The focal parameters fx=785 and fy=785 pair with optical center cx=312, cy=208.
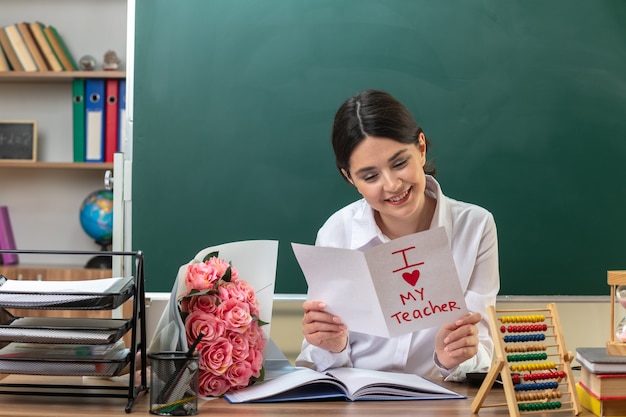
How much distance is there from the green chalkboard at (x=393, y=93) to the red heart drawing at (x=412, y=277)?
51.1 inches

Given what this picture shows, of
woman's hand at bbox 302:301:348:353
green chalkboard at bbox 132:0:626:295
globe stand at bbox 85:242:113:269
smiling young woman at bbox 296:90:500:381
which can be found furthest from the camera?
globe stand at bbox 85:242:113:269

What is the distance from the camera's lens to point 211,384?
152cm

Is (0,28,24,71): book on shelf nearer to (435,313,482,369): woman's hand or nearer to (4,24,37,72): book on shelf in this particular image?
(4,24,37,72): book on shelf

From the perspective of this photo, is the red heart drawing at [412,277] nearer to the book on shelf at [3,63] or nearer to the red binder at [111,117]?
the red binder at [111,117]

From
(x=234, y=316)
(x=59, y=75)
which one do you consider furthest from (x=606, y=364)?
(x=59, y=75)

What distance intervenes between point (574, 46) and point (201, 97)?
131cm

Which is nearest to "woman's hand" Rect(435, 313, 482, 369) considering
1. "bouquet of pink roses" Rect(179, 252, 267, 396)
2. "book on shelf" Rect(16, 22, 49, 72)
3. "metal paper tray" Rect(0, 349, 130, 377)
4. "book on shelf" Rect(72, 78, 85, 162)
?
"bouquet of pink roses" Rect(179, 252, 267, 396)

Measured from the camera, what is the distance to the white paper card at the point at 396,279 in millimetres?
1429

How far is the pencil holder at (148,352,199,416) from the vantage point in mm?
1394

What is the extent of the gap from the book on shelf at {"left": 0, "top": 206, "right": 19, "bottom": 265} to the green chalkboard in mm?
1361

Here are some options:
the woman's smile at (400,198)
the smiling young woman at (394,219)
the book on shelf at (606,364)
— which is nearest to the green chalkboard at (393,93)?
the smiling young woman at (394,219)

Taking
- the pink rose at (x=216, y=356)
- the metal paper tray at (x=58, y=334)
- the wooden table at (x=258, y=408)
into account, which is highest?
the metal paper tray at (x=58, y=334)

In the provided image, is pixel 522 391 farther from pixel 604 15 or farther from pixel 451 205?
pixel 604 15

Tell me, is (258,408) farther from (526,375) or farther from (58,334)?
(526,375)
